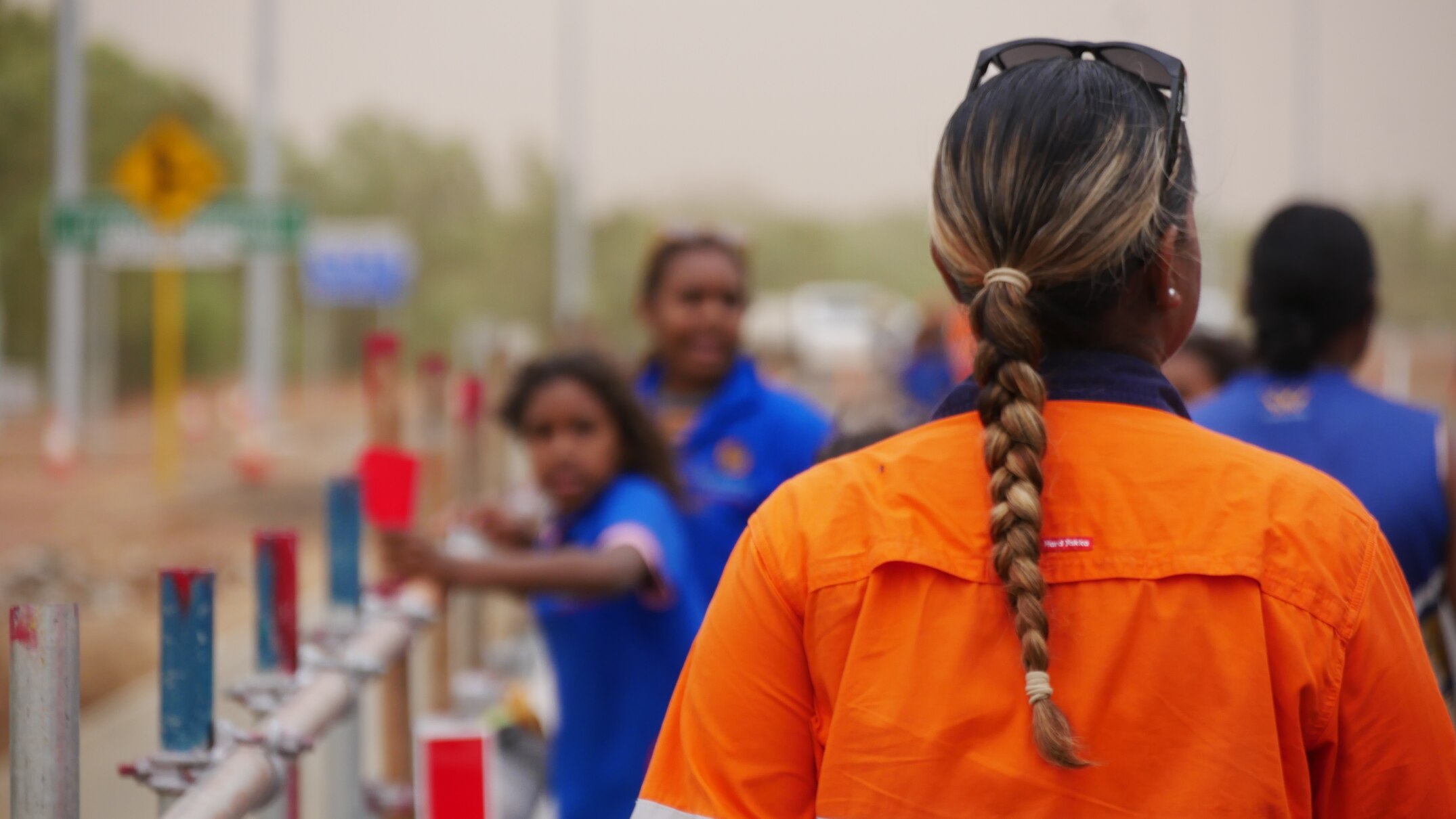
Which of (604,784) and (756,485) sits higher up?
(756,485)

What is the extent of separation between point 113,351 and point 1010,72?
29.6 metres

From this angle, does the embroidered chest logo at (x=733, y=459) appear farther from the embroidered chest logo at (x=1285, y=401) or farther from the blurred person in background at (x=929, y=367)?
the blurred person in background at (x=929, y=367)

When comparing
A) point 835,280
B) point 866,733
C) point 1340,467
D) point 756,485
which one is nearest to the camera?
point 866,733

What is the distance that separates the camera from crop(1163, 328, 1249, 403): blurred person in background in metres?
4.97

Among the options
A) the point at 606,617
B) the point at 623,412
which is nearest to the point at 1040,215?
the point at 606,617

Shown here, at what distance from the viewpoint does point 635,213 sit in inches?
1996

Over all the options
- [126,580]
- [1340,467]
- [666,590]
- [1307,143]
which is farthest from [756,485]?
[1307,143]

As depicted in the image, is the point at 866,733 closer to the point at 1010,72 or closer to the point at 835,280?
the point at 1010,72

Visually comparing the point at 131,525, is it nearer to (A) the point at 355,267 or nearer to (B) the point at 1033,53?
(A) the point at 355,267

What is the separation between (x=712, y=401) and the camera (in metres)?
3.95

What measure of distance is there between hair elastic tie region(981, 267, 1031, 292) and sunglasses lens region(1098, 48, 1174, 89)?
25cm

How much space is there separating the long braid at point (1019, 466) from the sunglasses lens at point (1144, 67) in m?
0.27

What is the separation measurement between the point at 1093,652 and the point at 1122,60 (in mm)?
582

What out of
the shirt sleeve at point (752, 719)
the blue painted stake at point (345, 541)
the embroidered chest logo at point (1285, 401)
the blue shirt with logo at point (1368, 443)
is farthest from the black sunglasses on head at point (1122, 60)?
the blue painted stake at point (345, 541)
